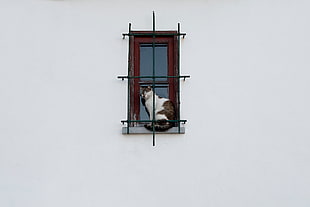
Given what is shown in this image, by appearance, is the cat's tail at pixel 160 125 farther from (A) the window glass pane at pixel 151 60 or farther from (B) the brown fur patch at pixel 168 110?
(A) the window glass pane at pixel 151 60

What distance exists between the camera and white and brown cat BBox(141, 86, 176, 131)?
4062 mm

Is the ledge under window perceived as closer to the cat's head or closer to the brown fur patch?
the brown fur patch

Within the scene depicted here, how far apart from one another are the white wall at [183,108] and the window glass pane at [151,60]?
0.63ft

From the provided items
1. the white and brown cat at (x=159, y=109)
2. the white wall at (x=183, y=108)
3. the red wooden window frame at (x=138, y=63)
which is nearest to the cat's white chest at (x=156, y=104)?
the white and brown cat at (x=159, y=109)

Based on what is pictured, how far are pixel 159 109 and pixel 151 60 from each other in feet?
1.76

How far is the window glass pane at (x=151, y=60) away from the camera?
429 cm

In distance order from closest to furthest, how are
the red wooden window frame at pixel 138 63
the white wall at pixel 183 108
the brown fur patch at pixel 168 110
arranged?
the white wall at pixel 183 108
the brown fur patch at pixel 168 110
the red wooden window frame at pixel 138 63

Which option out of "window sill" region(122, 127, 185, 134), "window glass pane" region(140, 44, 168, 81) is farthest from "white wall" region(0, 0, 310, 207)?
"window glass pane" region(140, 44, 168, 81)

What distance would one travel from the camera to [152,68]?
4281 millimetres

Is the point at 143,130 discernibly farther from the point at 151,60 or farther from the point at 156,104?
the point at 151,60

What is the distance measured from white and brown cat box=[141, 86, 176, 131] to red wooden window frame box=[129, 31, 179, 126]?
9 centimetres

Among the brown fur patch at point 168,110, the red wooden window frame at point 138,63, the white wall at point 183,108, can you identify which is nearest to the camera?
the white wall at point 183,108

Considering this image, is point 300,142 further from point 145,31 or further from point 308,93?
point 145,31

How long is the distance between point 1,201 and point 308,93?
3.10 m
